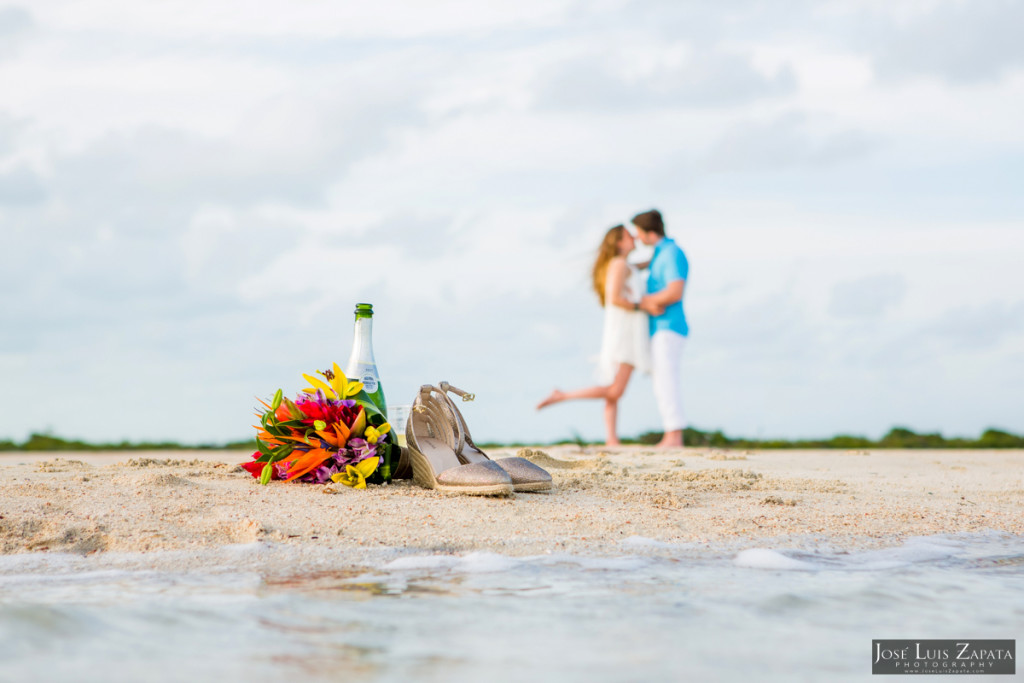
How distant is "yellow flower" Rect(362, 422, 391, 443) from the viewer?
13.4 ft

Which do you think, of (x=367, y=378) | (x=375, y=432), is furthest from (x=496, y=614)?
(x=367, y=378)

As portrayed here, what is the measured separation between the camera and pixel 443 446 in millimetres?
4223

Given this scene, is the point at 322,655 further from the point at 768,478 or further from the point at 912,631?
the point at 768,478

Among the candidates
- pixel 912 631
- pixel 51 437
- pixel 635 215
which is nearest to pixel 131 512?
pixel 912 631

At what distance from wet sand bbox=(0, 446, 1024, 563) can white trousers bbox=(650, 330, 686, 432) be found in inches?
138

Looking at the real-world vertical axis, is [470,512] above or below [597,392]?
below

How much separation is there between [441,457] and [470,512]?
582 mm

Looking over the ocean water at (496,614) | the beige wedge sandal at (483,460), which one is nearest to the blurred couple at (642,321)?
the beige wedge sandal at (483,460)

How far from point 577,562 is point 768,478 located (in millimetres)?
2651

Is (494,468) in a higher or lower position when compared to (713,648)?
higher

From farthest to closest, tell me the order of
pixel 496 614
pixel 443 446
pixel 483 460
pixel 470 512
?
pixel 443 446, pixel 483 460, pixel 470 512, pixel 496 614

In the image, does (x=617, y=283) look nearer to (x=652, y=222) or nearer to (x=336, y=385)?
(x=652, y=222)

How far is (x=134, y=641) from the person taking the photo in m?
2.13

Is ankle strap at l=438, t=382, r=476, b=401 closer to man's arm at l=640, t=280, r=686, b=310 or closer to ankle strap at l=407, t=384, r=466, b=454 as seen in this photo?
ankle strap at l=407, t=384, r=466, b=454
